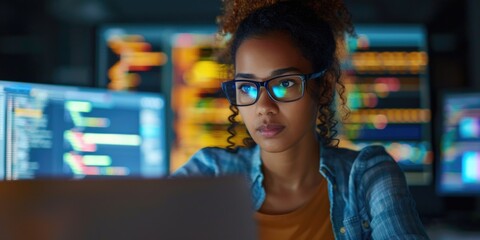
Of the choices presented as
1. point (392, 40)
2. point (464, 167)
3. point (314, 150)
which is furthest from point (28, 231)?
point (392, 40)

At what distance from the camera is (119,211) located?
505 mm

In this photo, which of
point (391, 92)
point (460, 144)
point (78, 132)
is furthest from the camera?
point (391, 92)

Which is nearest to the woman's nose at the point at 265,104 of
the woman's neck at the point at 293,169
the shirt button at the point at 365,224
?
the woman's neck at the point at 293,169

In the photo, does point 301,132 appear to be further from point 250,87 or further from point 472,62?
point 472,62

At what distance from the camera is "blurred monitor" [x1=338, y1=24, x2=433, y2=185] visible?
3.30m

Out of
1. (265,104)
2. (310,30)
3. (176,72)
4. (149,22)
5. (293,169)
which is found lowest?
(293,169)

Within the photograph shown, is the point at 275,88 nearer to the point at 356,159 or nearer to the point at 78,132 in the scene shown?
the point at 356,159

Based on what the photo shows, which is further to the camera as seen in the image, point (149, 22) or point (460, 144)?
point (149, 22)

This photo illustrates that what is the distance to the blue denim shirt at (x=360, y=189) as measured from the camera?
1.23 meters

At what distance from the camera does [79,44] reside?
3783mm

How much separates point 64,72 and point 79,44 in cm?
18

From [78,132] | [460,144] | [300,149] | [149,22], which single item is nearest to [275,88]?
[300,149]

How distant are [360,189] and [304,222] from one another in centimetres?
13

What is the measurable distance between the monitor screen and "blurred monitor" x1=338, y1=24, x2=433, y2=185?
0.57 m
